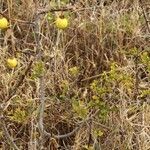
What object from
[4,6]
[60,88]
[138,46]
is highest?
[4,6]

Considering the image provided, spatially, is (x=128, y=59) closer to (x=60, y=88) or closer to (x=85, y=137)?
(x=60, y=88)

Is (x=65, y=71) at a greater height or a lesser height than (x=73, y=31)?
lesser

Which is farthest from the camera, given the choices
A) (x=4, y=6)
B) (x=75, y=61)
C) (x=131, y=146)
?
(x=4, y=6)

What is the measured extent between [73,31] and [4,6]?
→ 572 mm

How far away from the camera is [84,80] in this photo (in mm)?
2574

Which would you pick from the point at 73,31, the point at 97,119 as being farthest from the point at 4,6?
the point at 97,119

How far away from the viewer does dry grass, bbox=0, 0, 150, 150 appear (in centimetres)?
221

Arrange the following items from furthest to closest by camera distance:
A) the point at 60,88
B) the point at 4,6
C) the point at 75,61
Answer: the point at 4,6 < the point at 75,61 < the point at 60,88

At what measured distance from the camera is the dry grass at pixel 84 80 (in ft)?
7.25

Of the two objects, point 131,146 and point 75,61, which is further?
point 75,61

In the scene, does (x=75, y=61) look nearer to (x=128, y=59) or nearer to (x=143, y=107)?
(x=128, y=59)

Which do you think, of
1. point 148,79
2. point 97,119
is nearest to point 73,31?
point 148,79

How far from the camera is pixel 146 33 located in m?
2.83

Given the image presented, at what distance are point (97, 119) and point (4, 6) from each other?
1.23 m
